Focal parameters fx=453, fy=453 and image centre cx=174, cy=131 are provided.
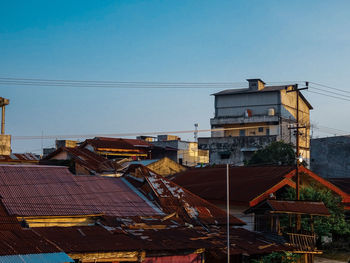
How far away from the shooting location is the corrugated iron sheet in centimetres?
1281

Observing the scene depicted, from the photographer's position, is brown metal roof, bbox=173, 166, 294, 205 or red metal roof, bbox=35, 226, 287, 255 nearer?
red metal roof, bbox=35, 226, 287, 255

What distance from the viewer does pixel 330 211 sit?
27.4m

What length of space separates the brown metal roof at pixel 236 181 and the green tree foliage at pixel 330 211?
1.60m

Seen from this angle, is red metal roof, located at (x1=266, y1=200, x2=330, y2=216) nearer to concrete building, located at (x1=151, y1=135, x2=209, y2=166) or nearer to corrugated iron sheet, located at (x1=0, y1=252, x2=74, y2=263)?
corrugated iron sheet, located at (x1=0, y1=252, x2=74, y2=263)

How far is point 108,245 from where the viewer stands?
15914 millimetres

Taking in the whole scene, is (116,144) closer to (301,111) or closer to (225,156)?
(225,156)

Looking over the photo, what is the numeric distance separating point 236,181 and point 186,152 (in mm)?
29069

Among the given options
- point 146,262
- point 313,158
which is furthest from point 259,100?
point 146,262

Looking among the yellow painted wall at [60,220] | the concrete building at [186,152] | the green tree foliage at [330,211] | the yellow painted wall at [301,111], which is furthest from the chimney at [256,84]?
the yellow painted wall at [60,220]

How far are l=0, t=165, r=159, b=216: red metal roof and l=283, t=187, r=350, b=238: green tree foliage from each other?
451 inches

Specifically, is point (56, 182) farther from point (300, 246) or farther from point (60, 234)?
point (300, 246)

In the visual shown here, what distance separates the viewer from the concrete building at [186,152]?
58.0 m

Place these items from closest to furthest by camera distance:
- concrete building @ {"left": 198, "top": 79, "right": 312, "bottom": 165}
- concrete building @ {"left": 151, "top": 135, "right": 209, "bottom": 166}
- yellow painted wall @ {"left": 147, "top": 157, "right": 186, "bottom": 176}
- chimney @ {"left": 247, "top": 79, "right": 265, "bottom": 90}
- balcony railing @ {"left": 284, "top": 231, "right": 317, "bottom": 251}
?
1. balcony railing @ {"left": 284, "top": 231, "right": 317, "bottom": 251}
2. yellow painted wall @ {"left": 147, "top": 157, "right": 186, "bottom": 176}
3. concrete building @ {"left": 151, "top": 135, "right": 209, "bottom": 166}
4. concrete building @ {"left": 198, "top": 79, "right": 312, "bottom": 165}
5. chimney @ {"left": 247, "top": 79, "right": 265, "bottom": 90}

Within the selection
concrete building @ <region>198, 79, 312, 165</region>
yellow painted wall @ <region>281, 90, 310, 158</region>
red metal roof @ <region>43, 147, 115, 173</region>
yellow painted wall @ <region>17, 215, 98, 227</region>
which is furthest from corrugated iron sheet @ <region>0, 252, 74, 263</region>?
yellow painted wall @ <region>281, 90, 310, 158</region>
